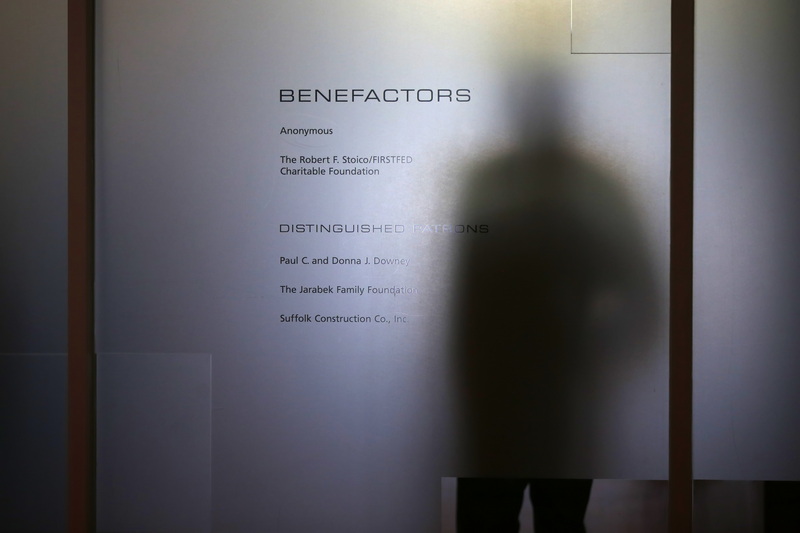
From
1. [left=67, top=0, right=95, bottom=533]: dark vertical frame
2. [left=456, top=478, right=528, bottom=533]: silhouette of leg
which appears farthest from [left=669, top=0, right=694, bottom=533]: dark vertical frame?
[left=67, top=0, right=95, bottom=533]: dark vertical frame

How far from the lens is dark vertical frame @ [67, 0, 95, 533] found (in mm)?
1909

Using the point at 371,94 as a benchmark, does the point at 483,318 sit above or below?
below

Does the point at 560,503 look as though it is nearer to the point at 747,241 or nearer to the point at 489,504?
the point at 489,504

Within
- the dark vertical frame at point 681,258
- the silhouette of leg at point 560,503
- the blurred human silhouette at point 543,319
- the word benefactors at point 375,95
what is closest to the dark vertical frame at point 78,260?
the word benefactors at point 375,95

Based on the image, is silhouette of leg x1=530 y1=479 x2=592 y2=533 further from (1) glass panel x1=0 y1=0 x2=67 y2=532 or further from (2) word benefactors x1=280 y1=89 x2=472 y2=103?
(1) glass panel x1=0 y1=0 x2=67 y2=532

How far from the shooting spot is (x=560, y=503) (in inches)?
74.9

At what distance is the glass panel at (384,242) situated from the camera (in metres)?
1.89

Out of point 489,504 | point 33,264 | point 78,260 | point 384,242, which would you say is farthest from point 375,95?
point 489,504

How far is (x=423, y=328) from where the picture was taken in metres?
1.93

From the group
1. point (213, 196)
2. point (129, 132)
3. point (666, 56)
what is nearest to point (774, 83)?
point (666, 56)

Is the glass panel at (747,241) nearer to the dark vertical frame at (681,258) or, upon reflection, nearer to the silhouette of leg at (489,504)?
the dark vertical frame at (681,258)

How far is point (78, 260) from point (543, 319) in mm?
1449

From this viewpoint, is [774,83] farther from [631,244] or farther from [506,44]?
[506,44]

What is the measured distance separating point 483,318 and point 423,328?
7.4 inches
